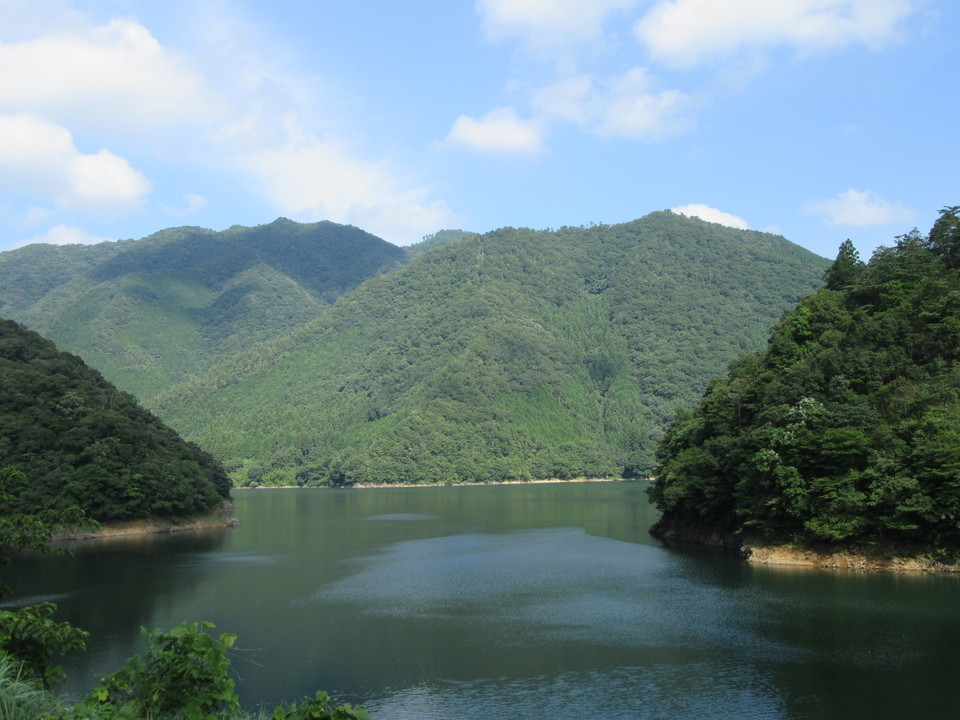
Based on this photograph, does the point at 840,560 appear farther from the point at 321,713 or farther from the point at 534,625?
the point at 321,713

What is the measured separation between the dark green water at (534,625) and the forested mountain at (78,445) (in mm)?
4944

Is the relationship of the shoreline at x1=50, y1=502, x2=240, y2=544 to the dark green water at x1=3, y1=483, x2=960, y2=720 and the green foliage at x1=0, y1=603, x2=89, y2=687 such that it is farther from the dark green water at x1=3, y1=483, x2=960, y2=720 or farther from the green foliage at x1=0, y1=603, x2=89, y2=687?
the green foliage at x1=0, y1=603, x2=89, y2=687

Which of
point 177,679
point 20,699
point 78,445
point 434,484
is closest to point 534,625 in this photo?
point 177,679

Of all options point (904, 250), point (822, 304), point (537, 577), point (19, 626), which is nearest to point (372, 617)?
point (537, 577)

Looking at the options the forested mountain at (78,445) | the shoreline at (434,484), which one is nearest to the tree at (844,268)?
the forested mountain at (78,445)

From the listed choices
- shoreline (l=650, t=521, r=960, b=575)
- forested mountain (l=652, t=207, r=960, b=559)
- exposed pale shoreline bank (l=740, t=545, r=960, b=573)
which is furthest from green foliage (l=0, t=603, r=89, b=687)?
exposed pale shoreline bank (l=740, t=545, r=960, b=573)

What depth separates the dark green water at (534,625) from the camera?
22656 millimetres

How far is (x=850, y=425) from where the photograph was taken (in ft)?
144

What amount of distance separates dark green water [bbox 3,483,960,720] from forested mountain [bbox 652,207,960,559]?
3.37 m

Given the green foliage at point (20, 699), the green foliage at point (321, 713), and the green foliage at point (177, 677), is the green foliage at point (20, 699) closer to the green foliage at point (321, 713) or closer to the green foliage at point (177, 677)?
the green foliage at point (177, 677)

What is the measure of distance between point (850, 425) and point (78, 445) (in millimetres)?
56191

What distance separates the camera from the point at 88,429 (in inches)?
2530

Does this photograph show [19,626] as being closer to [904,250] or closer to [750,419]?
[750,419]

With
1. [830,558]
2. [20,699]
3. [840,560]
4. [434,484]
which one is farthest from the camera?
[434,484]
